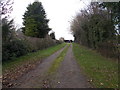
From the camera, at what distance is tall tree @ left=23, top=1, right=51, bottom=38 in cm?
2806

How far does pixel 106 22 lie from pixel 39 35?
69.7 ft

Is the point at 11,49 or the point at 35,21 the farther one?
the point at 35,21

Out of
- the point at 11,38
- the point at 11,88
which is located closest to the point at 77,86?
the point at 11,88

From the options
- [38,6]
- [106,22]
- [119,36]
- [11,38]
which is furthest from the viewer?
[38,6]

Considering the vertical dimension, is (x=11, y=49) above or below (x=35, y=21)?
below

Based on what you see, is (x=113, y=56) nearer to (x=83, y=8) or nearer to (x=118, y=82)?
(x=118, y=82)

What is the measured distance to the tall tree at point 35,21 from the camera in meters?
28.1

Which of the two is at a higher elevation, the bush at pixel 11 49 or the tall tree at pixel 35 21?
the tall tree at pixel 35 21

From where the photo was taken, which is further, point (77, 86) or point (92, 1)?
point (92, 1)

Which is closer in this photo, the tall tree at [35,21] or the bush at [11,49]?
the bush at [11,49]

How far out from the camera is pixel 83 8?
734 inches

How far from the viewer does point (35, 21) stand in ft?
97.5

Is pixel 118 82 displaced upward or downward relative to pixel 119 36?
downward

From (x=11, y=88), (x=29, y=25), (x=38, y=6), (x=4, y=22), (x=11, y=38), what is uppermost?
(x=38, y=6)
